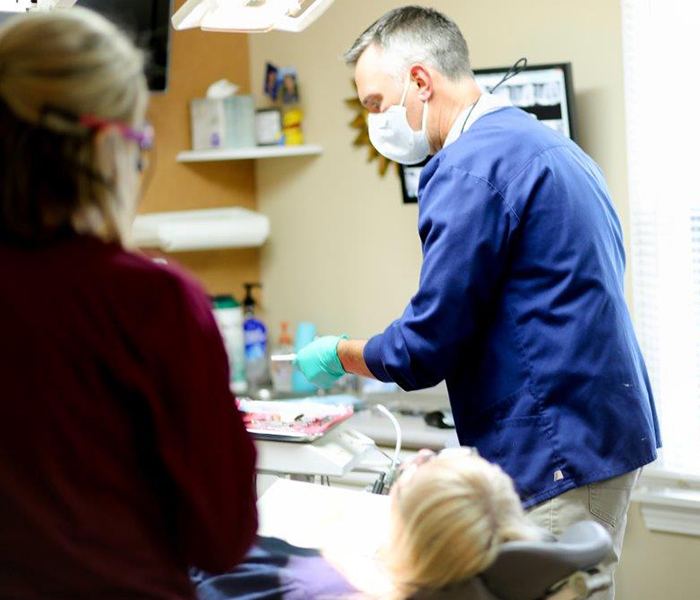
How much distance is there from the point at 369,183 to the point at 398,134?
4.32ft

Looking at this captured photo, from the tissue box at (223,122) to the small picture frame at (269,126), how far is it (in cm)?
3

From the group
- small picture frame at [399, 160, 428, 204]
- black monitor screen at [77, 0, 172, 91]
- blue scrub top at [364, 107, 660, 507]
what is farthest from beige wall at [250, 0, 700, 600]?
blue scrub top at [364, 107, 660, 507]

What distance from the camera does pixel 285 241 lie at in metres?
3.62

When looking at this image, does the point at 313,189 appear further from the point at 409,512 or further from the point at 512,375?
the point at 409,512

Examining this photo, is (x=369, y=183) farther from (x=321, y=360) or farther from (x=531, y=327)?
(x=531, y=327)

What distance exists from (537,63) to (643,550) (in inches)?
56.7

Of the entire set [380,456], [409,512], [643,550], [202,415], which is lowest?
[643,550]

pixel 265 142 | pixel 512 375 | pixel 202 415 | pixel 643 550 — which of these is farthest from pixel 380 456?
pixel 265 142

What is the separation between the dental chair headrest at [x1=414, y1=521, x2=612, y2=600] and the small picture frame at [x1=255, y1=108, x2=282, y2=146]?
2360 millimetres

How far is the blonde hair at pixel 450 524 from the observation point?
129cm

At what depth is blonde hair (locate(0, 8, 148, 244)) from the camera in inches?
41.9

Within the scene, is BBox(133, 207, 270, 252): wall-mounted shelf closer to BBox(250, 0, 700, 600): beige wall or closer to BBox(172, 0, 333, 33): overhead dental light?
BBox(250, 0, 700, 600): beige wall

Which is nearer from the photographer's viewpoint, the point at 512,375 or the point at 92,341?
the point at 92,341

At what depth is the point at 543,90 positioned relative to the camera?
2.78 meters
